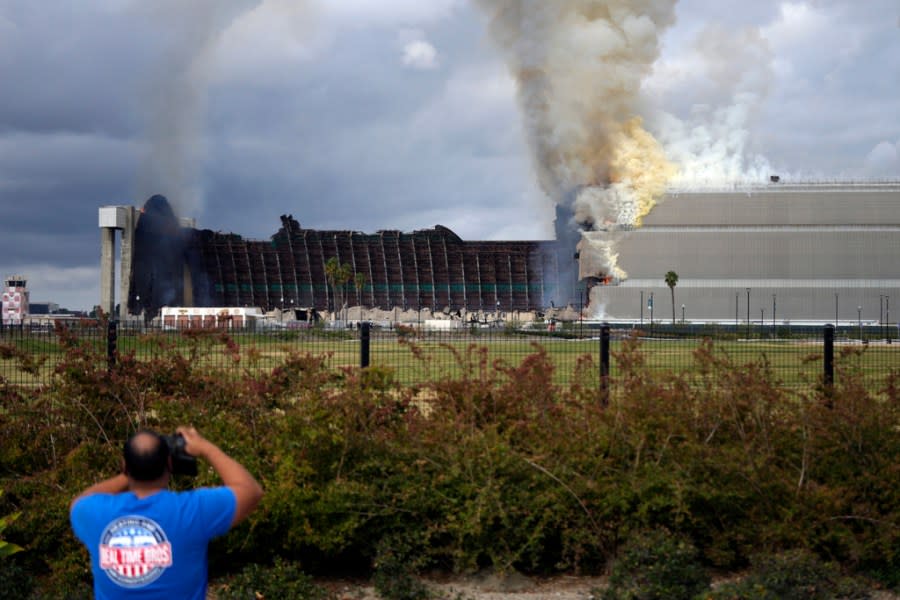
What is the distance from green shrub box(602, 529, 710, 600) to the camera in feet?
25.8

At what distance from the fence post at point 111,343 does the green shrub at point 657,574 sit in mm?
6431

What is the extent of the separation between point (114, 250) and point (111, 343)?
121m

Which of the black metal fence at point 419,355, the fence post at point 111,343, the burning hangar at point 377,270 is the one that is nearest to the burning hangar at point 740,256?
the burning hangar at point 377,270

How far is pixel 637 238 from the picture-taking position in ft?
384

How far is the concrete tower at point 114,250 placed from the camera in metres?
122

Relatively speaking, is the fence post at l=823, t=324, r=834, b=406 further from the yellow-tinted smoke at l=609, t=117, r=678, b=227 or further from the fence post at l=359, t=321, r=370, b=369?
the yellow-tinted smoke at l=609, t=117, r=678, b=227

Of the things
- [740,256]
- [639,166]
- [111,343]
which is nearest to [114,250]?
[639,166]

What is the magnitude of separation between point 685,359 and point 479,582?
19.4 feet

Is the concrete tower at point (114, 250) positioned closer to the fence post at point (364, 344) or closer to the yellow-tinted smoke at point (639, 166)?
the yellow-tinted smoke at point (639, 166)

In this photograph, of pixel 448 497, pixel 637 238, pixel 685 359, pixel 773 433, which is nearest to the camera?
pixel 448 497

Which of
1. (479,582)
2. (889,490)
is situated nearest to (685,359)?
(889,490)

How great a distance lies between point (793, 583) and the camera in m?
8.09

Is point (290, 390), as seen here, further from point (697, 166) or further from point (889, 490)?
point (697, 166)

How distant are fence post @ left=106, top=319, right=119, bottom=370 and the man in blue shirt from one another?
23.2 feet
